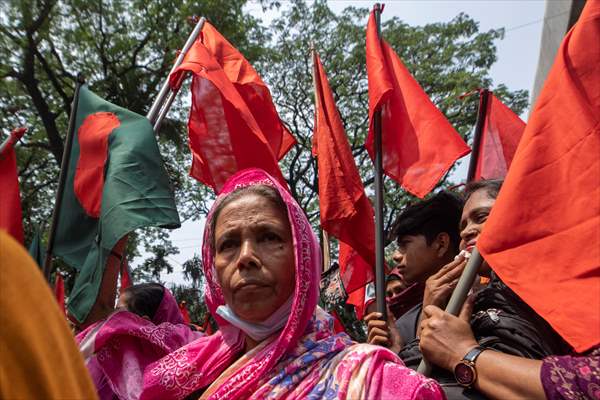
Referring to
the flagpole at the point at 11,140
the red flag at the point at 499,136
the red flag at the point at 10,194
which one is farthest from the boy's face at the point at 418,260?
the flagpole at the point at 11,140

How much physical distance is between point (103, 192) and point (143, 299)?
0.89 m

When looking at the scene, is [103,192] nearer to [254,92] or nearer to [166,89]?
[166,89]

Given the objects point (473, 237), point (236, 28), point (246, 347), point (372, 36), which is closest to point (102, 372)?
point (246, 347)

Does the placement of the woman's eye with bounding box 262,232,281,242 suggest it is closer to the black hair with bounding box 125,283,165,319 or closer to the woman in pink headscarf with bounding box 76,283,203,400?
the woman in pink headscarf with bounding box 76,283,203,400

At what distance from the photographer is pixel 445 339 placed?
1.60 m

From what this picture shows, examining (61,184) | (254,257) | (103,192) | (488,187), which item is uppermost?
(61,184)

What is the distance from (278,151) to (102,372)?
1885 millimetres

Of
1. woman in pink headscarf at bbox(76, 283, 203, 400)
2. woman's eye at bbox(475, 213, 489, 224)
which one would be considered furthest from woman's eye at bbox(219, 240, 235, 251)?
woman's eye at bbox(475, 213, 489, 224)

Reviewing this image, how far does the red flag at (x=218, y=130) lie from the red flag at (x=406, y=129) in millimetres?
668

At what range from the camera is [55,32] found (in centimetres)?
1056

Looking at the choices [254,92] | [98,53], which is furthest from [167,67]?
[254,92]

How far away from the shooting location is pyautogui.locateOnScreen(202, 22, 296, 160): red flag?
365 centimetres

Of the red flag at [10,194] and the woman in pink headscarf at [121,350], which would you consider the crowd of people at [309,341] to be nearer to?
the woman in pink headscarf at [121,350]

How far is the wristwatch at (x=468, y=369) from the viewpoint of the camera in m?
1.50
